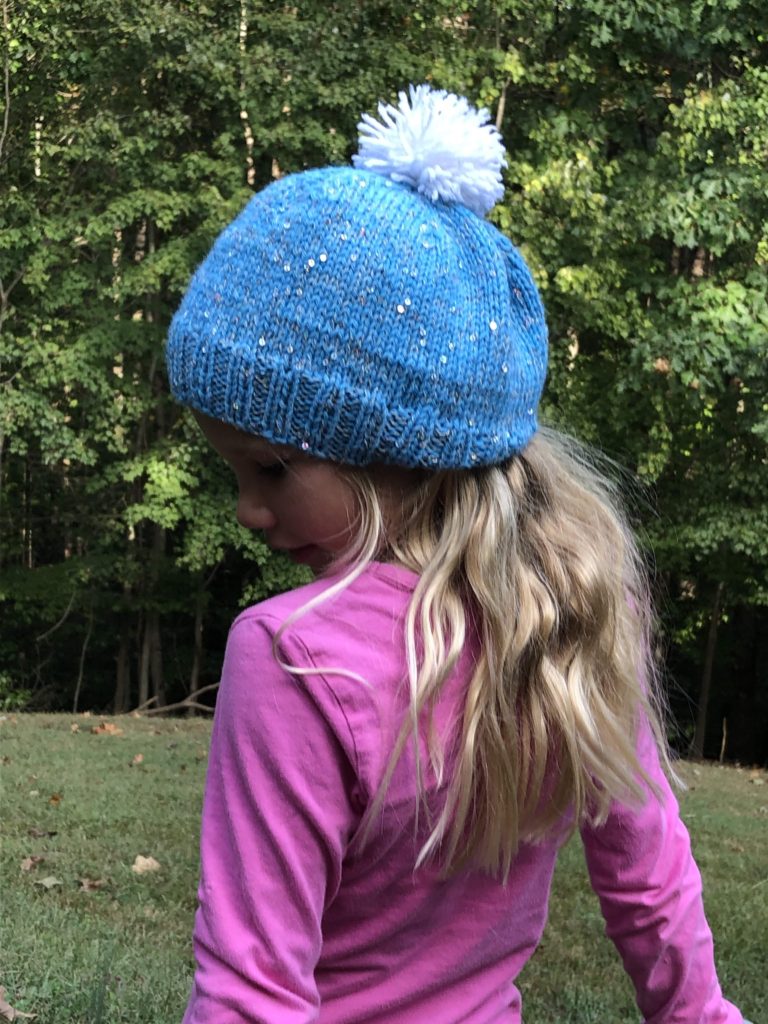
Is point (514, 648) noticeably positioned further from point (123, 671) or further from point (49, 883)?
point (123, 671)

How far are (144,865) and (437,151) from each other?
13.7ft

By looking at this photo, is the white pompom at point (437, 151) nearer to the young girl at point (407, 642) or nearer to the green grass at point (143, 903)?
the young girl at point (407, 642)

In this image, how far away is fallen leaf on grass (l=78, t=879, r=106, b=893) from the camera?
429 cm

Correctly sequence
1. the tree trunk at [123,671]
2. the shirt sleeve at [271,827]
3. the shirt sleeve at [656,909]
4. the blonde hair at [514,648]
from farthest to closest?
the tree trunk at [123,671] < the shirt sleeve at [656,909] < the blonde hair at [514,648] < the shirt sleeve at [271,827]

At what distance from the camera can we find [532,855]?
3.84 feet

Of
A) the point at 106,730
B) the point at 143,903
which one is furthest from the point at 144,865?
the point at 106,730

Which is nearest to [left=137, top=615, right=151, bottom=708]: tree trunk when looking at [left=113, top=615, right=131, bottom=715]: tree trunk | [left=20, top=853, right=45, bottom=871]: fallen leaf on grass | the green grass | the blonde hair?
[left=113, top=615, right=131, bottom=715]: tree trunk

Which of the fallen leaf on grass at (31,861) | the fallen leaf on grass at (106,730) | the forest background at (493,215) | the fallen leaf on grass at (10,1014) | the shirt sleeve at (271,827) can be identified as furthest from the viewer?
the forest background at (493,215)

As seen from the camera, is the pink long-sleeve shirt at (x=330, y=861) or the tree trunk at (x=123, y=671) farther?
the tree trunk at (x=123, y=671)

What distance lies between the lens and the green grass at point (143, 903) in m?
3.16

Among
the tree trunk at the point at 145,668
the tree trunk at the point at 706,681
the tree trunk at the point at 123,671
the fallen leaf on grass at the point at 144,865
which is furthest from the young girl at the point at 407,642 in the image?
the tree trunk at the point at 123,671

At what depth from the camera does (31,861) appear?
182 inches

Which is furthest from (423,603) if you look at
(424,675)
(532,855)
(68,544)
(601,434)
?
(68,544)

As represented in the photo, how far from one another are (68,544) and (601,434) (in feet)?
28.6
